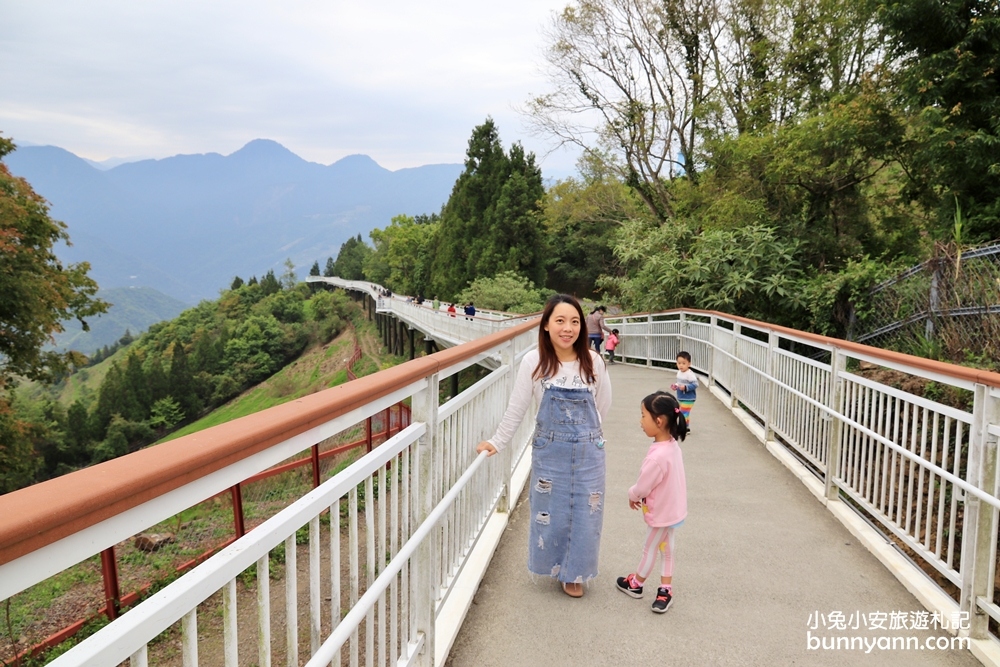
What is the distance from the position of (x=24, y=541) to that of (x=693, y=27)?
2495 centimetres

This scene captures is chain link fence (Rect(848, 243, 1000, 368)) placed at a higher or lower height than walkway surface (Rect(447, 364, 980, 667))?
higher

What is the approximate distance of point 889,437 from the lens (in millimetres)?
4441

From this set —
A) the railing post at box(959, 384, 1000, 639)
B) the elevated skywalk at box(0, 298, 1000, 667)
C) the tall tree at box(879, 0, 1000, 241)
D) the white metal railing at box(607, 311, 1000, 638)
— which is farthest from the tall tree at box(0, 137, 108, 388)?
the tall tree at box(879, 0, 1000, 241)

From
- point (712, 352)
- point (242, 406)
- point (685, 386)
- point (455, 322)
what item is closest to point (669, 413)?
point (685, 386)

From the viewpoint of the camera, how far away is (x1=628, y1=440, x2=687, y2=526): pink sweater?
3283 mm

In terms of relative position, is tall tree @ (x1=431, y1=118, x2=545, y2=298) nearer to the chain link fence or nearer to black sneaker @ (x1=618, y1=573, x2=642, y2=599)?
the chain link fence

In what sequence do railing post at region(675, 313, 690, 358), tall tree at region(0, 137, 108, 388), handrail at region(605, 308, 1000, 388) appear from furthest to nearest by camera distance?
tall tree at region(0, 137, 108, 388)
railing post at region(675, 313, 690, 358)
handrail at region(605, 308, 1000, 388)

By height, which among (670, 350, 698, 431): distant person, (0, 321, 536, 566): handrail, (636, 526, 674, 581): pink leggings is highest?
(0, 321, 536, 566): handrail

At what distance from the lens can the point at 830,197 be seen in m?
15.5

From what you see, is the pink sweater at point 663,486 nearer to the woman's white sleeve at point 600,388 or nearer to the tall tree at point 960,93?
the woman's white sleeve at point 600,388

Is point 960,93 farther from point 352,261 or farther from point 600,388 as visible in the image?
point 352,261

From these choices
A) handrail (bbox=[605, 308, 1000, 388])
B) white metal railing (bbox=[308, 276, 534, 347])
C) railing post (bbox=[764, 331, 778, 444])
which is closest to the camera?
handrail (bbox=[605, 308, 1000, 388])

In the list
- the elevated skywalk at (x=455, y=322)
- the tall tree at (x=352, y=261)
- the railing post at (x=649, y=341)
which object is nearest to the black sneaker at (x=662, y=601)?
the elevated skywalk at (x=455, y=322)

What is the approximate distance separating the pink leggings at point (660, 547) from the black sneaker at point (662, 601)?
0.27ft
